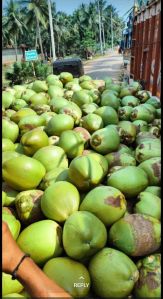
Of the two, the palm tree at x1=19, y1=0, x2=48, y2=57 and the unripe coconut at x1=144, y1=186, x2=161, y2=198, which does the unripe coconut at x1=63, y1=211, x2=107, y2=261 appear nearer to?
the unripe coconut at x1=144, y1=186, x2=161, y2=198

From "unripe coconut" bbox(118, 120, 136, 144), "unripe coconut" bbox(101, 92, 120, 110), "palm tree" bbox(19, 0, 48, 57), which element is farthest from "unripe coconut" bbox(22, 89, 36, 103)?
"palm tree" bbox(19, 0, 48, 57)

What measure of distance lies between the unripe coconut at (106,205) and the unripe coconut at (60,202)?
0.08 meters

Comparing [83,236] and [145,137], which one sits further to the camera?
[145,137]

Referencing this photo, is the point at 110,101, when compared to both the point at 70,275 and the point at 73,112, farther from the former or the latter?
the point at 70,275

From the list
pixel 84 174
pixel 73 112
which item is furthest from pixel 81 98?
pixel 84 174

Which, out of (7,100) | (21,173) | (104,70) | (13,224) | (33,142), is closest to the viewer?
(13,224)

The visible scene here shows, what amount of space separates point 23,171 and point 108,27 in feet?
284

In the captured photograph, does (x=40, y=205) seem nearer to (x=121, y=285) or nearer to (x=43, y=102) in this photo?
(x=121, y=285)

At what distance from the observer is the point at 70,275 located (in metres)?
1.77

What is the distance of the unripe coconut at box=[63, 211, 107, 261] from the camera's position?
1.84 meters

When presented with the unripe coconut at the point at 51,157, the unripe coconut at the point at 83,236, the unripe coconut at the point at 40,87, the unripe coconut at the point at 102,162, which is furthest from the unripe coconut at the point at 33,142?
the unripe coconut at the point at 40,87

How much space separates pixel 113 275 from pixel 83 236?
0.26m

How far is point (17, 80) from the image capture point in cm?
2123

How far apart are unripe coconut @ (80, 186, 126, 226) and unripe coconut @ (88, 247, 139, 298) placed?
238mm
